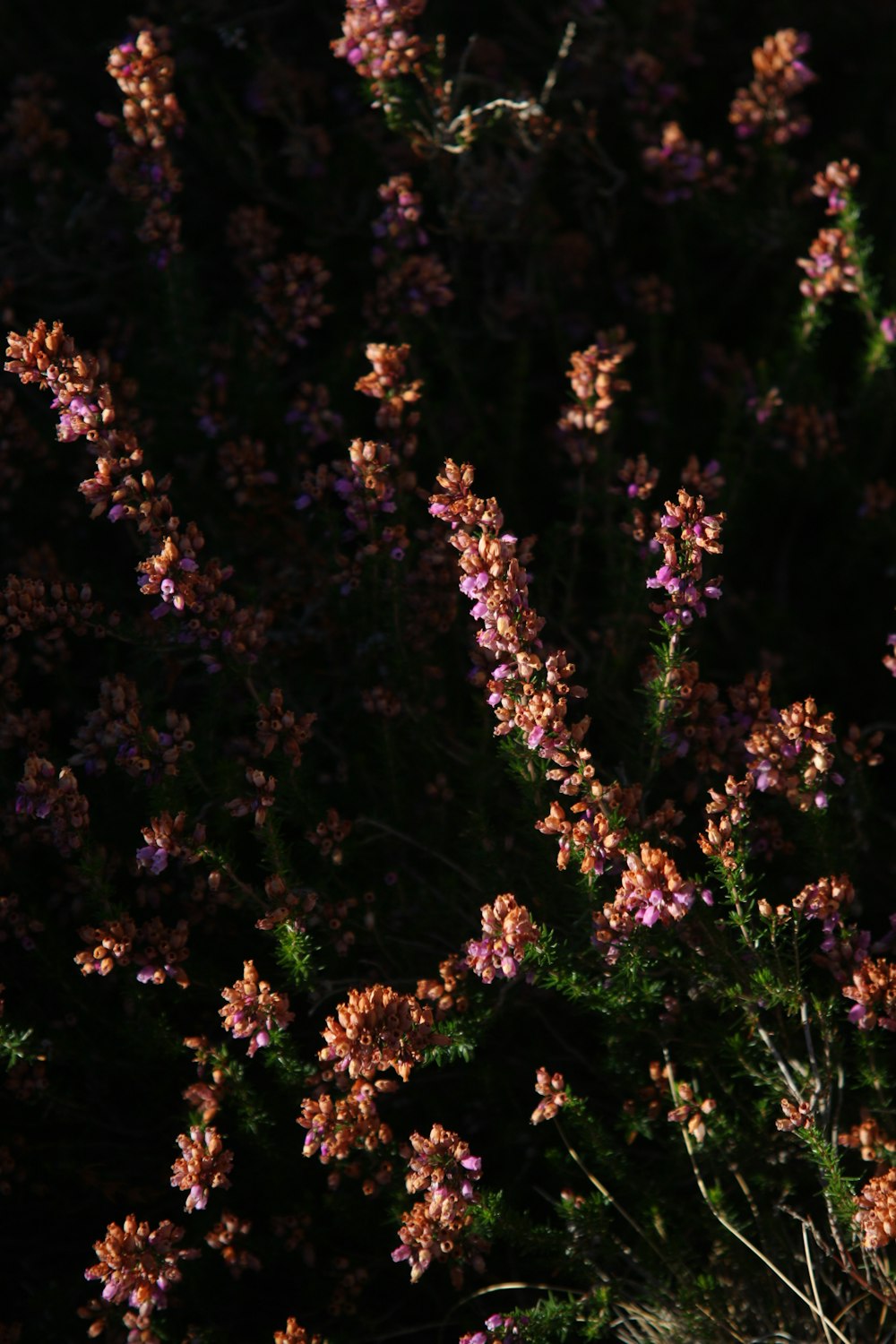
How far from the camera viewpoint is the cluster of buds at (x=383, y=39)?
3.28 m

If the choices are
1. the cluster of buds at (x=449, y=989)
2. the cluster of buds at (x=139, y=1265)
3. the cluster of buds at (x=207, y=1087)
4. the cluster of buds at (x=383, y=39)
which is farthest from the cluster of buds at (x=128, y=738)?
the cluster of buds at (x=383, y=39)

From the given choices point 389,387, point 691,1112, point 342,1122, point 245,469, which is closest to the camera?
point 342,1122

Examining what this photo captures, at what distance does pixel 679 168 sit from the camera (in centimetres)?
399

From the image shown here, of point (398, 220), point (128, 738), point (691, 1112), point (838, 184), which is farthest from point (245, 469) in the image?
point (691, 1112)

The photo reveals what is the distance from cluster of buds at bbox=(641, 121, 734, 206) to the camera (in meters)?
3.94

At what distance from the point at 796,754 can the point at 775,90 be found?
7.94 ft

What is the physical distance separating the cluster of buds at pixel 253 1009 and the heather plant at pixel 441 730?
13 millimetres

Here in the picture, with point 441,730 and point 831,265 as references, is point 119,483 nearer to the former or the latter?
point 441,730

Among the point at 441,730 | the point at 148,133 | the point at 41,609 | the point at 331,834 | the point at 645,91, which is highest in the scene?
the point at 645,91

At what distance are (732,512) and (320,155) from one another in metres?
1.77

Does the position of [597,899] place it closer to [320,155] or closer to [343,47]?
[343,47]

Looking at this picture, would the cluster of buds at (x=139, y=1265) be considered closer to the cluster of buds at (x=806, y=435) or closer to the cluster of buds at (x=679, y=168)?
the cluster of buds at (x=806, y=435)

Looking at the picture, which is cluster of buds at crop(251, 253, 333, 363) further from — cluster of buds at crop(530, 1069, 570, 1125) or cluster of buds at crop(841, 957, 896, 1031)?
cluster of buds at crop(841, 957, 896, 1031)

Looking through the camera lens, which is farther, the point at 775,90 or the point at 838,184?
the point at 775,90
